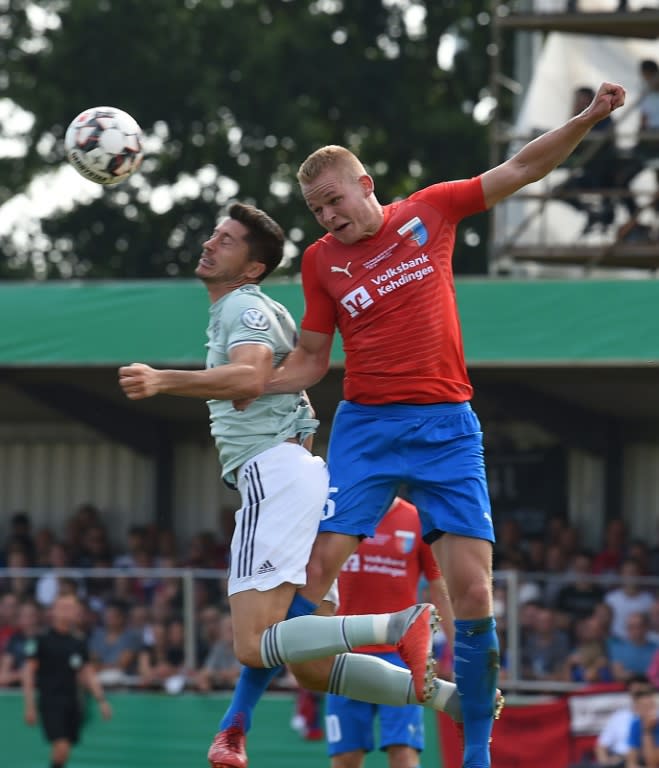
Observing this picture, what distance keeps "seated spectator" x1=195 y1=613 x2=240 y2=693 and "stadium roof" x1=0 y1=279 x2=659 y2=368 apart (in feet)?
7.14

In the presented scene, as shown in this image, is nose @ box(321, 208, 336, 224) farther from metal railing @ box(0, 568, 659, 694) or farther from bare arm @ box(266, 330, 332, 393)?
metal railing @ box(0, 568, 659, 694)

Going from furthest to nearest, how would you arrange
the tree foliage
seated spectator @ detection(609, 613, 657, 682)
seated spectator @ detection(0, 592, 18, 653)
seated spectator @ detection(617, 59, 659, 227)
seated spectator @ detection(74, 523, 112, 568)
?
1. the tree foliage
2. seated spectator @ detection(617, 59, 659, 227)
3. seated spectator @ detection(74, 523, 112, 568)
4. seated spectator @ detection(0, 592, 18, 653)
5. seated spectator @ detection(609, 613, 657, 682)

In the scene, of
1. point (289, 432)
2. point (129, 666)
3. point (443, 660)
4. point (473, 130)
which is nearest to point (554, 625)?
point (443, 660)

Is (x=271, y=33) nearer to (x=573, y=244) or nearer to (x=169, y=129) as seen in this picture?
(x=169, y=129)

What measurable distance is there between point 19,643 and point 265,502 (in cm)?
765

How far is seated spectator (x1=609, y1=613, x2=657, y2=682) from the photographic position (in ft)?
41.1

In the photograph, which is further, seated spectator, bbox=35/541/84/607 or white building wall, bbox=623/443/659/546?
white building wall, bbox=623/443/659/546

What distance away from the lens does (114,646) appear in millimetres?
13922

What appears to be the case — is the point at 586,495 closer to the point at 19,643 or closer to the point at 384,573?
the point at 19,643

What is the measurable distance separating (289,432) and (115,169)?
5.29 ft

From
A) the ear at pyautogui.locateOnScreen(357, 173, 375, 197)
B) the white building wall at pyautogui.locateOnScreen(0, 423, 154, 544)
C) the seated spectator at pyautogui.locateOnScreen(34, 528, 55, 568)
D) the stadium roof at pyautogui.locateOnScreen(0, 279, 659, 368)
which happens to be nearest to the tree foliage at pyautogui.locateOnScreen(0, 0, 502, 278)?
the white building wall at pyautogui.locateOnScreen(0, 423, 154, 544)

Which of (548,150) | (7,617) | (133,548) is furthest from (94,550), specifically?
(548,150)

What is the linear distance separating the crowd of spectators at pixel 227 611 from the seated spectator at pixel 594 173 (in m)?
3.78

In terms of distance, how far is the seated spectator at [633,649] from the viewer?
1252 centimetres
